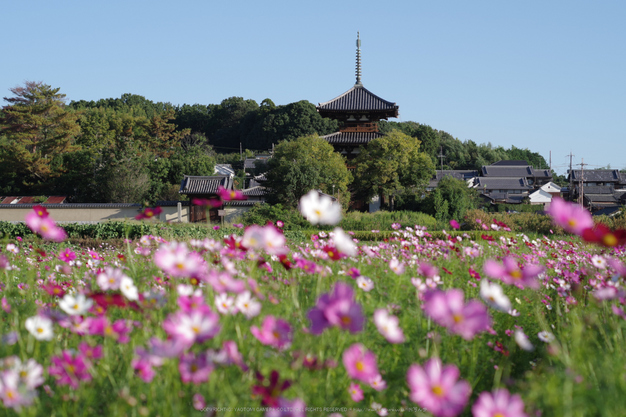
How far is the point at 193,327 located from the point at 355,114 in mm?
26248

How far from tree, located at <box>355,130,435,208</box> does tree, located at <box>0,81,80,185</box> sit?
16.4 metres

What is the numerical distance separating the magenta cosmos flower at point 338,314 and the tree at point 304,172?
1704 centimetres

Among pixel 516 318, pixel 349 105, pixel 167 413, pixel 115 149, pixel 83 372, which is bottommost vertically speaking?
pixel 516 318

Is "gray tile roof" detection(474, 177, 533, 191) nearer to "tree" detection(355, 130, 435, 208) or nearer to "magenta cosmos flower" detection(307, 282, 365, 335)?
"tree" detection(355, 130, 435, 208)

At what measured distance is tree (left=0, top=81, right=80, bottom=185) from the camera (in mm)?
25484

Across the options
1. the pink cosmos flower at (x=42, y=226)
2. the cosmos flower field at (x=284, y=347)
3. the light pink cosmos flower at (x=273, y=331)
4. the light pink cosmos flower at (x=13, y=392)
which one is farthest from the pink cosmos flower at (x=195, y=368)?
the pink cosmos flower at (x=42, y=226)

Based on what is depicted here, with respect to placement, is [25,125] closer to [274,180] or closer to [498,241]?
[274,180]

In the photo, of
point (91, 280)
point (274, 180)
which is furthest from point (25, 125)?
point (91, 280)

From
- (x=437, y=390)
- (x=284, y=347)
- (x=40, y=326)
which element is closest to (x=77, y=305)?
(x=40, y=326)

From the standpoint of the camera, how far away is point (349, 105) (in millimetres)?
26391

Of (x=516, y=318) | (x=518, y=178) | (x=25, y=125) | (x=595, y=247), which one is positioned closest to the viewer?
(x=516, y=318)

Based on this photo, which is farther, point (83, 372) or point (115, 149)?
point (115, 149)

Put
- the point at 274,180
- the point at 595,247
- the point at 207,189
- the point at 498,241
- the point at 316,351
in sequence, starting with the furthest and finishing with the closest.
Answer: the point at 207,189 < the point at 274,180 < the point at 595,247 < the point at 498,241 < the point at 316,351

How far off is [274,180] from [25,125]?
18014 mm
